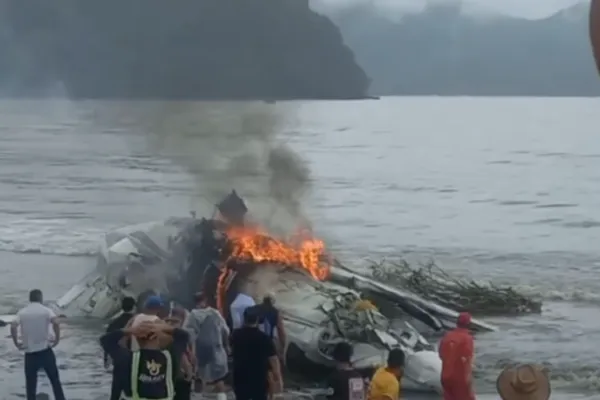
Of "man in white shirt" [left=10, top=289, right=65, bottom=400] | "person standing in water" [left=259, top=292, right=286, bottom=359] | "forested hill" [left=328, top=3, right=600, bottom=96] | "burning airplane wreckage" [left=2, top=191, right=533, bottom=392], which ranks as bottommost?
"man in white shirt" [left=10, top=289, right=65, bottom=400]

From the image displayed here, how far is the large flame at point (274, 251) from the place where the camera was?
11148 mm

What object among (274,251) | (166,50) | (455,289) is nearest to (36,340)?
(274,251)

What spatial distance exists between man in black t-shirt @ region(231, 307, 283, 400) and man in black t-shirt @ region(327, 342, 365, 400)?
911mm

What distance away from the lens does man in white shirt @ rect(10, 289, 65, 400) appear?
8.89 meters

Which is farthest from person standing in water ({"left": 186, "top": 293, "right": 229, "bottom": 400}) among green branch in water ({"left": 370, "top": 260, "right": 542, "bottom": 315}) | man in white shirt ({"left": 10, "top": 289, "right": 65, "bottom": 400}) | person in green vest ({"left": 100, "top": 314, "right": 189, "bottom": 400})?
person in green vest ({"left": 100, "top": 314, "right": 189, "bottom": 400})

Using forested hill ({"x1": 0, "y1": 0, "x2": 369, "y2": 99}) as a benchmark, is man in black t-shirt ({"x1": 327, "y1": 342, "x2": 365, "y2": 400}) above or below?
below

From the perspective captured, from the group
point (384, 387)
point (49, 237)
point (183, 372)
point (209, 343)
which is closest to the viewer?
point (384, 387)

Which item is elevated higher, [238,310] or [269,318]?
[238,310]

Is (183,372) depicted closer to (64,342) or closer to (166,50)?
(64,342)

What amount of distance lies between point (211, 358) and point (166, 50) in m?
4.66

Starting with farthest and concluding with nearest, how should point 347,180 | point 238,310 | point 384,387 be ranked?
1. point 347,180
2. point 238,310
3. point 384,387

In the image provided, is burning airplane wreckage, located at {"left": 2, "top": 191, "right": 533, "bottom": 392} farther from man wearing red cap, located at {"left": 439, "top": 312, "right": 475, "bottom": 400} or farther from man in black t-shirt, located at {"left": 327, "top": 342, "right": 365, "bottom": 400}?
man in black t-shirt, located at {"left": 327, "top": 342, "right": 365, "bottom": 400}

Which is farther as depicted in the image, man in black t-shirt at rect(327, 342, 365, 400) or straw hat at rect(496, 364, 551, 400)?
man in black t-shirt at rect(327, 342, 365, 400)

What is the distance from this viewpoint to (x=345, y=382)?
280 inches
